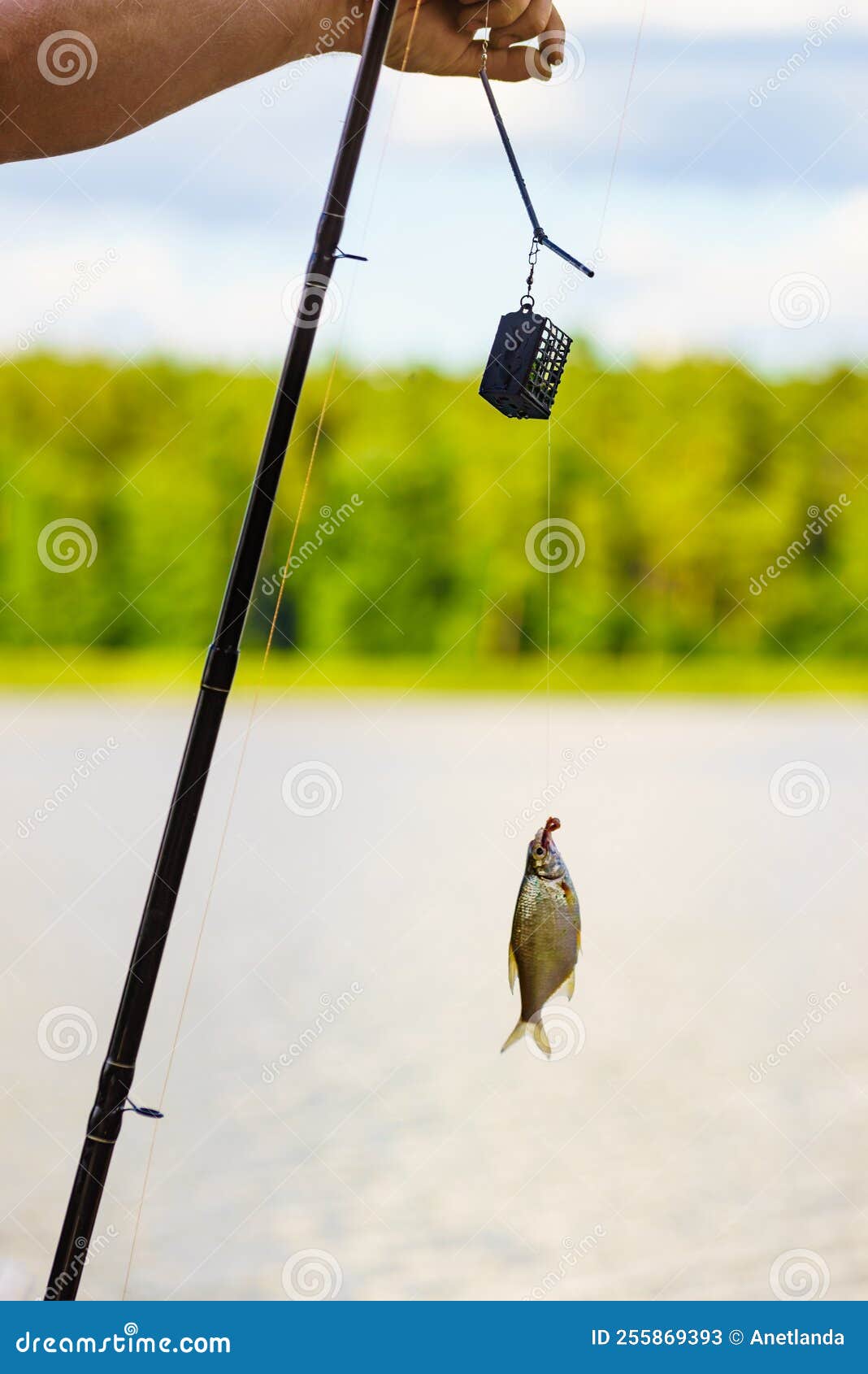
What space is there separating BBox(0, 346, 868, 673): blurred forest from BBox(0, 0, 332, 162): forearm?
104 ft

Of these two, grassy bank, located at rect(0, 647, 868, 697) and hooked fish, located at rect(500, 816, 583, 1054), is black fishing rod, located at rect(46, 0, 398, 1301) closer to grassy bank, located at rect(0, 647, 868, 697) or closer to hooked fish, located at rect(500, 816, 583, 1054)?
hooked fish, located at rect(500, 816, 583, 1054)

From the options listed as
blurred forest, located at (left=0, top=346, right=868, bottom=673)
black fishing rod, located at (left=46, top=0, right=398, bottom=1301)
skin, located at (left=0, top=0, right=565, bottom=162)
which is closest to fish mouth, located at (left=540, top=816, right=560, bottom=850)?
black fishing rod, located at (left=46, top=0, right=398, bottom=1301)

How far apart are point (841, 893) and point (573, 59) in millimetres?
10920

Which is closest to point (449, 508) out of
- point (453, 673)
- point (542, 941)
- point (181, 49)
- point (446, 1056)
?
A: point (453, 673)

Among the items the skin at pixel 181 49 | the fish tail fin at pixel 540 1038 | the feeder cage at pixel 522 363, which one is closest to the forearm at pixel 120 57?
the skin at pixel 181 49

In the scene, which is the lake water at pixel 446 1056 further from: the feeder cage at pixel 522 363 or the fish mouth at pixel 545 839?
the feeder cage at pixel 522 363

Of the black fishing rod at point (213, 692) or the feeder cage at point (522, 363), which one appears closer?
the black fishing rod at point (213, 692)

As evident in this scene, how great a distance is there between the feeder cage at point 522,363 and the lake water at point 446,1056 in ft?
8.33

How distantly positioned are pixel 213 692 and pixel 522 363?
3.07 ft

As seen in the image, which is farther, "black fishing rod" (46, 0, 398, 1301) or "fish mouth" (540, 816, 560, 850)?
"fish mouth" (540, 816, 560, 850)

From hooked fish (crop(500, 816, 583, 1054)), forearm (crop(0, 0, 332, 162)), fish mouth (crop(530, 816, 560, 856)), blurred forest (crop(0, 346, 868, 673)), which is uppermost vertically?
blurred forest (crop(0, 346, 868, 673))

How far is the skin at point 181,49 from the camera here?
9.19 ft

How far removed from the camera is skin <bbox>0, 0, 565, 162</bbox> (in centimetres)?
280

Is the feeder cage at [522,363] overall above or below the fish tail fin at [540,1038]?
above
